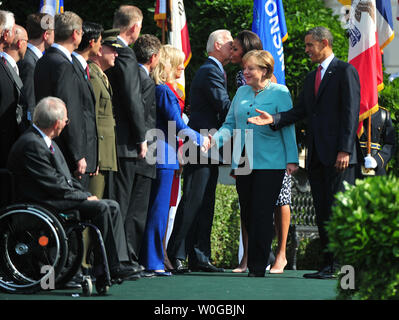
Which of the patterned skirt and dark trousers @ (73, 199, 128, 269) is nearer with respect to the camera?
dark trousers @ (73, 199, 128, 269)

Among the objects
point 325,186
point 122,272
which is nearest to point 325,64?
point 325,186

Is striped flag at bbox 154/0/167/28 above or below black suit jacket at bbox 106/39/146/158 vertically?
above

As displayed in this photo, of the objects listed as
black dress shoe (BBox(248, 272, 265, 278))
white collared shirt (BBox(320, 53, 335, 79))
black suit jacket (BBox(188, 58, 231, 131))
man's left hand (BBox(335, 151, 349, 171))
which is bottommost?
black dress shoe (BBox(248, 272, 265, 278))

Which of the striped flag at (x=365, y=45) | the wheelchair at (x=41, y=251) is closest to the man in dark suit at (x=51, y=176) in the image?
the wheelchair at (x=41, y=251)

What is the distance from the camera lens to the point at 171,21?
10.4m

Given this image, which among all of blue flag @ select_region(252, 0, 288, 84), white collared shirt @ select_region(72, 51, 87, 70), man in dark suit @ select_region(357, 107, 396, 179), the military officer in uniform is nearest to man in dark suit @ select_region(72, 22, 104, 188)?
white collared shirt @ select_region(72, 51, 87, 70)

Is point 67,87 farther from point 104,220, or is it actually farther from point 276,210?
point 276,210

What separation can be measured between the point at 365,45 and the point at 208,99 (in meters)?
1.86

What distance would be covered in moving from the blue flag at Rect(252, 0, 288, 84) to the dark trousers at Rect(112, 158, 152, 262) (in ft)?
8.81

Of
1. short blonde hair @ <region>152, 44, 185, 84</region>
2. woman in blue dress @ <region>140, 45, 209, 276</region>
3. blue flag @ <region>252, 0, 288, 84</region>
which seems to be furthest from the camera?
blue flag @ <region>252, 0, 288, 84</region>

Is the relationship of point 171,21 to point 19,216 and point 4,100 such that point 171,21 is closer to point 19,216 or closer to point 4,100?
point 4,100

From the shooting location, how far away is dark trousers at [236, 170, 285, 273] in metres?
7.71

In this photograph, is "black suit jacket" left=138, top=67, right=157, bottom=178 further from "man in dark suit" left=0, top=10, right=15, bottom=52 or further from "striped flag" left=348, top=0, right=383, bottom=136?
"striped flag" left=348, top=0, right=383, bottom=136

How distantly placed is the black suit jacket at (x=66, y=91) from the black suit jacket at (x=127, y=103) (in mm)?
687
